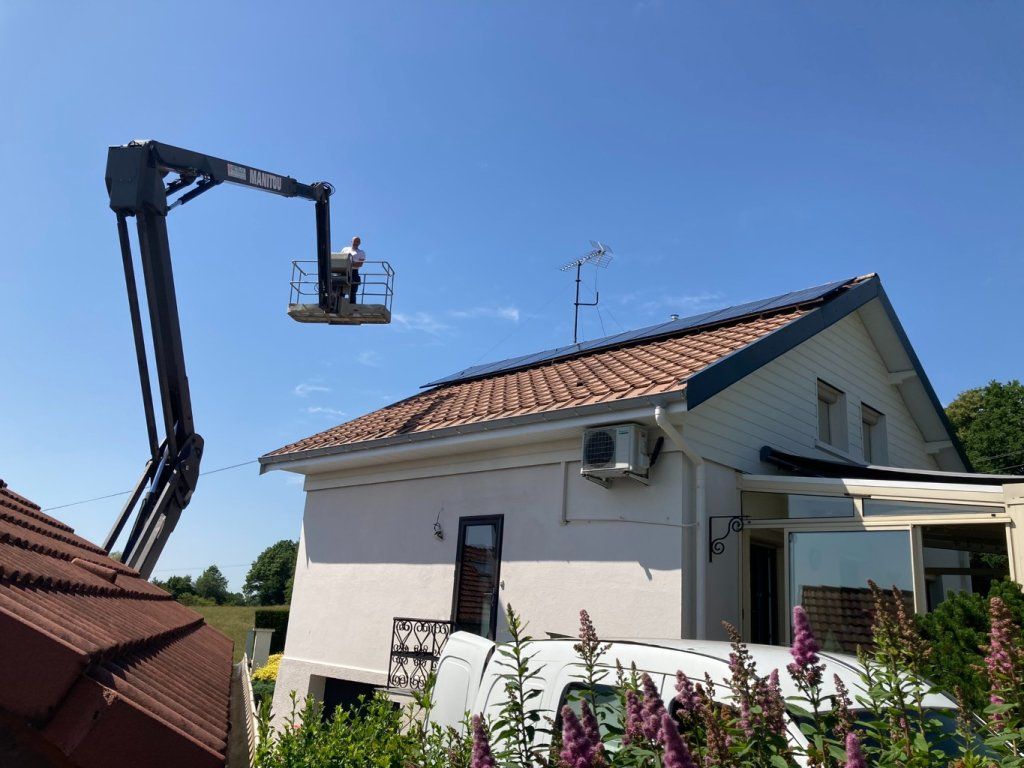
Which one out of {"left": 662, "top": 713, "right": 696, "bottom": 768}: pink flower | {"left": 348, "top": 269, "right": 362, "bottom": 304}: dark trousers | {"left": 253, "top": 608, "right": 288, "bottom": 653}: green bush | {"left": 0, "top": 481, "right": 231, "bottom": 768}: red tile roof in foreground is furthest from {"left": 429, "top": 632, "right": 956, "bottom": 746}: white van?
{"left": 253, "top": 608, "right": 288, "bottom": 653}: green bush

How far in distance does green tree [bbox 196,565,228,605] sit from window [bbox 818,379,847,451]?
200 feet

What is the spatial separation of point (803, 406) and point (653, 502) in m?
3.85

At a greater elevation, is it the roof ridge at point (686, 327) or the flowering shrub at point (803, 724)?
the roof ridge at point (686, 327)

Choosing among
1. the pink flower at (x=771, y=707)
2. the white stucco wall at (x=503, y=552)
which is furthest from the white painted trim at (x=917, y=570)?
the pink flower at (x=771, y=707)

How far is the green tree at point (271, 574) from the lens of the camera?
61.5 metres

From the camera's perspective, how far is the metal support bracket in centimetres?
856

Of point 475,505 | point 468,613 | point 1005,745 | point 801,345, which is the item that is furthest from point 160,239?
point 1005,745

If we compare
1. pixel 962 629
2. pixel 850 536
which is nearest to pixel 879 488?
pixel 850 536

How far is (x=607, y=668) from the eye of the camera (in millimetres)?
4086

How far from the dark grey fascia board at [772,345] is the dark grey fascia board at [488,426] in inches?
15.9

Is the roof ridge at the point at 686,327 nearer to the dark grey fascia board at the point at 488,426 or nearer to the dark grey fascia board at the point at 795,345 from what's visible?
the dark grey fascia board at the point at 795,345

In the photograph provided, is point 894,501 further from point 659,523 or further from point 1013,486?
point 659,523

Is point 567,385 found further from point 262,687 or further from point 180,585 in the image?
point 180,585

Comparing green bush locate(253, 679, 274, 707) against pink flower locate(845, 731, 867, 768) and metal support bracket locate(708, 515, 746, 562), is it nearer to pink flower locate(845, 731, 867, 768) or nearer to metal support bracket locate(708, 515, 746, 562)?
metal support bracket locate(708, 515, 746, 562)
